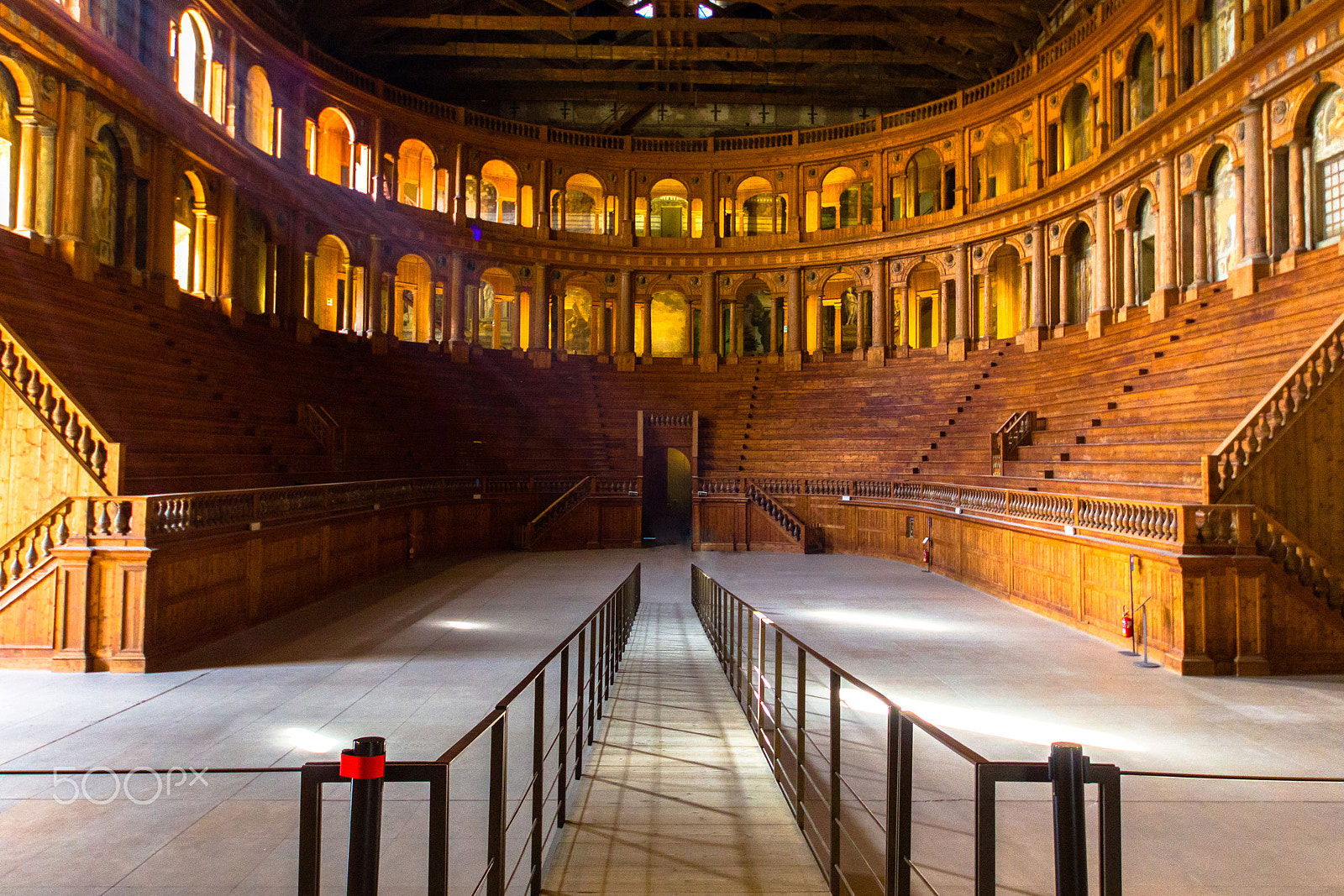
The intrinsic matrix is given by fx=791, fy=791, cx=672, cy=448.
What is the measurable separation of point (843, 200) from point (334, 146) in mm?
19387

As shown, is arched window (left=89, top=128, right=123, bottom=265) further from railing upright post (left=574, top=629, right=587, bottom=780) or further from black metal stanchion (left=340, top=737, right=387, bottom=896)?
black metal stanchion (left=340, top=737, right=387, bottom=896)

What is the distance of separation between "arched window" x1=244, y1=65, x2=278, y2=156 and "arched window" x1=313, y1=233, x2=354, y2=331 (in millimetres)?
3997

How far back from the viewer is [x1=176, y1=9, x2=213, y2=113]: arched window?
19.5m

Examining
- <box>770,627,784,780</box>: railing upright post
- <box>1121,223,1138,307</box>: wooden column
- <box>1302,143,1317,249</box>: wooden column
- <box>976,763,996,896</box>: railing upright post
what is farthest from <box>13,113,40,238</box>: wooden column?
<box>1121,223,1138,307</box>: wooden column

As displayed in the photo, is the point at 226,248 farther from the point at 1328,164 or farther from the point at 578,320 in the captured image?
the point at 1328,164

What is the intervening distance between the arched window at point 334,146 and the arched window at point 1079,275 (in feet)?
76.7

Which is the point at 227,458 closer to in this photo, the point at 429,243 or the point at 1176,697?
the point at 1176,697

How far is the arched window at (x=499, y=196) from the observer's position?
3097 centimetres

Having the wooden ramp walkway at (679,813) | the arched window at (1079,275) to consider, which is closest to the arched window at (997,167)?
A: the arched window at (1079,275)

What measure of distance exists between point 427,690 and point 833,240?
25931 millimetres

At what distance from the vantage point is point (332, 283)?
28.2m

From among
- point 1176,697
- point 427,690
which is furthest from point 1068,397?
point 427,690

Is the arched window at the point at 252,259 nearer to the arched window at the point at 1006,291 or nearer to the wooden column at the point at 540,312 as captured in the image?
the wooden column at the point at 540,312

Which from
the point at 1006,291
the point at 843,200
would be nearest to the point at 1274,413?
the point at 1006,291
